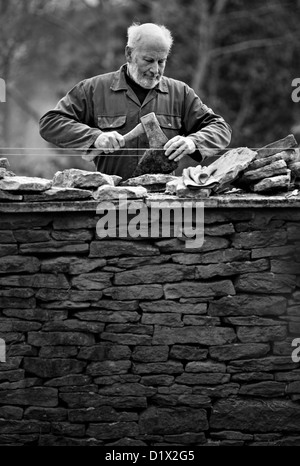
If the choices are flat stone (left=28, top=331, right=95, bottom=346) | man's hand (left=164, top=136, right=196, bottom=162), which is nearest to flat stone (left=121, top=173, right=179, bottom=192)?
man's hand (left=164, top=136, right=196, bottom=162)

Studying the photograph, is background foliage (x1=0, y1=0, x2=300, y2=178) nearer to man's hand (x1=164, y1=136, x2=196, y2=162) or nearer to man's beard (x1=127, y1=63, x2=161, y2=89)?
man's beard (x1=127, y1=63, x2=161, y2=89)

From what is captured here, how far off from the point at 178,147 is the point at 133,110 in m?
0.64

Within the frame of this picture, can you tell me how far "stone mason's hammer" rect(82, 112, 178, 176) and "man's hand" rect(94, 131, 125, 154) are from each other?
176mm

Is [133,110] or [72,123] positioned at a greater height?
[133,110]

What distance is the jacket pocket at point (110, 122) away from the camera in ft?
20.4

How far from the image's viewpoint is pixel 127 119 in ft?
20.4

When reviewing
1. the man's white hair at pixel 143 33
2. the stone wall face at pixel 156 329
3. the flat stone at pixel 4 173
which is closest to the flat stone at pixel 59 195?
the stone wall face at pixel 156 329

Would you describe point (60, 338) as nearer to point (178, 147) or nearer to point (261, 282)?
point (261, 282)

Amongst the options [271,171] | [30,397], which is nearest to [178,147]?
[271,171]

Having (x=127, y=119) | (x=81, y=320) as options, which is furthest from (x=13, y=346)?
(x=127, y=119)

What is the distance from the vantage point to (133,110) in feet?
20.4

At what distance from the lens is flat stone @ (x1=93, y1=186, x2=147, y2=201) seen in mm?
5309
